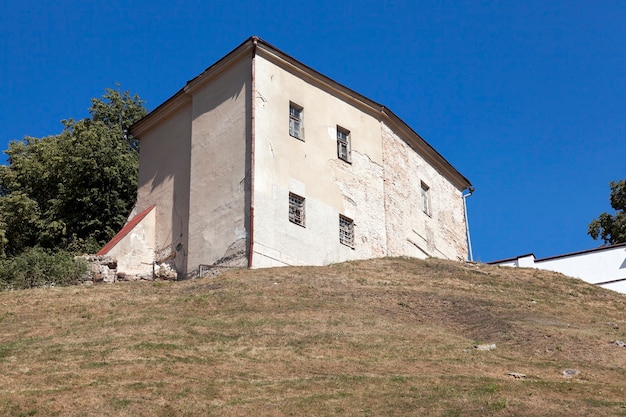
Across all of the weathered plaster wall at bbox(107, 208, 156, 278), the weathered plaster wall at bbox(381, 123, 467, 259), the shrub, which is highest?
the weathered plaster wall at bbox(381, 123, 467, 259)

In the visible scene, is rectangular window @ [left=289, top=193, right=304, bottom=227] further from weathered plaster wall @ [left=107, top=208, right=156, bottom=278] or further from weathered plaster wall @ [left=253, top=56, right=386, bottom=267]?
weathered plaster wall @ [left=107, top=208, right=156, bottom=278]

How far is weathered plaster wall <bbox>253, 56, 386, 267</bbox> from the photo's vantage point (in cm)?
3219

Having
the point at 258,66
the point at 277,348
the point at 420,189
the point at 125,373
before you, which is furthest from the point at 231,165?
the point at 125,373

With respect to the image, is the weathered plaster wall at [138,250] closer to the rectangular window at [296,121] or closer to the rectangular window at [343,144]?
the rectangular window at [296,121]

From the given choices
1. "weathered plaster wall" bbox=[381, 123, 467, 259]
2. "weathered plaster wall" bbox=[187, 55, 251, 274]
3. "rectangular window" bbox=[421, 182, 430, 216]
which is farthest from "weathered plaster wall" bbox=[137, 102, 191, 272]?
"rectangular window" bbox=[421, 182, 430, 216]

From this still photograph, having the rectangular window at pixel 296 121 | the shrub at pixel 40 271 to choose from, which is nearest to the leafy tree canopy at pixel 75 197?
the shrub at pixel 40 271

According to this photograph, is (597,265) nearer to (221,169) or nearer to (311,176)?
(311,176)

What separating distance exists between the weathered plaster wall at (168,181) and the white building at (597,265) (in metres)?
15.3

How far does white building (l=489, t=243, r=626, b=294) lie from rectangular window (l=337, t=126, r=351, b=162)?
9.92m

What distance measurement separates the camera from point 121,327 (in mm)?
22500

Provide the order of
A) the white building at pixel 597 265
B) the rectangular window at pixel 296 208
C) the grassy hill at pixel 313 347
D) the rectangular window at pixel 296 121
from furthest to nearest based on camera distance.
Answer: the white building at pixel 597 265
the rectangular window at pixel 296 121
the rectangular window at pixel 296 208
the grassy hill at pixel 313 347

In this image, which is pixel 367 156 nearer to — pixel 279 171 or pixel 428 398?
pixel 279 171

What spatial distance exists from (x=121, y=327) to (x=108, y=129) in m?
27.8

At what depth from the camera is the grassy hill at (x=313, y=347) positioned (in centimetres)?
1700
